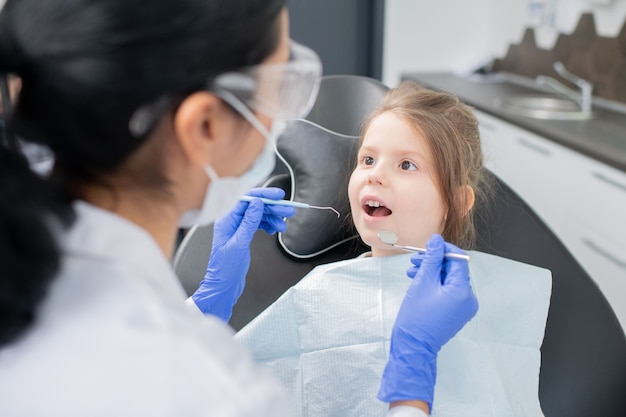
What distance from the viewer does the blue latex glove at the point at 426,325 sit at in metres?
0.96

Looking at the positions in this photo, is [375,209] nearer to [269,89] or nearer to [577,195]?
[269,89]

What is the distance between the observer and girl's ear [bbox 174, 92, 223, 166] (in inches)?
25.6

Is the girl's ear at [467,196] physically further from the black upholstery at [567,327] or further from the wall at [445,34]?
the wall at [445,34]

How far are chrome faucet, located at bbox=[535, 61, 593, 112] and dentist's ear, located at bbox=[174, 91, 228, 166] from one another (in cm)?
223

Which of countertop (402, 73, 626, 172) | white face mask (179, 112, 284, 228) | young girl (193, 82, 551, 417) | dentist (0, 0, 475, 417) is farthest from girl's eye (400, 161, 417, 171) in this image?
countertop (402, 73, 626, 172)

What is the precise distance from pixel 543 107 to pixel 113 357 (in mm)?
2525

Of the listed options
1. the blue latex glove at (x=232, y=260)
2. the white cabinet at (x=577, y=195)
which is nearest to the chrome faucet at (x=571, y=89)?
the white cabinet at (x=577, y=195)

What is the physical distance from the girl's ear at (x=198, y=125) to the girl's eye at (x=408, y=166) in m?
0.64

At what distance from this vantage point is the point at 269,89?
728mm

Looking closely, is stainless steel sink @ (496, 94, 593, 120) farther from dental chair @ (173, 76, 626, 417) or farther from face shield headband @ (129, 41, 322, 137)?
face shield headband @ (129, 41, 322, 137)

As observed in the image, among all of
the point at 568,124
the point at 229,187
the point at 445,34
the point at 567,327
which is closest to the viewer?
the point at 229,187

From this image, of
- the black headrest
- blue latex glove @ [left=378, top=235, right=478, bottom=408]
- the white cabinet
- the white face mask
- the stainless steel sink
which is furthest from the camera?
the stainless steel sink

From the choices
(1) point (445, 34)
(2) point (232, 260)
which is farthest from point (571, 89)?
(2) point (232, 260)

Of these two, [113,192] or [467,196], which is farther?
[467,196]
